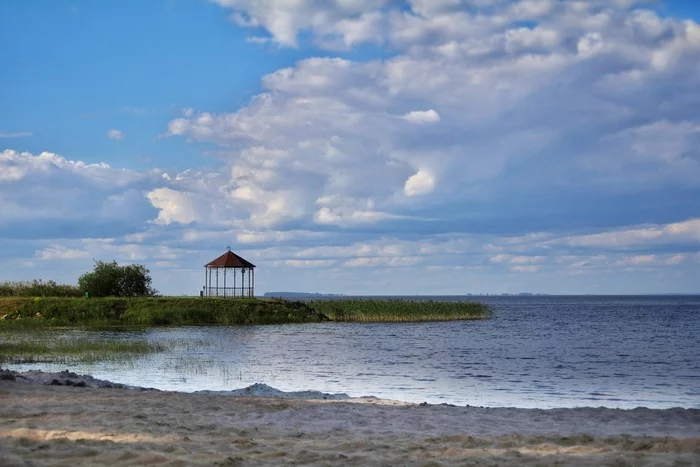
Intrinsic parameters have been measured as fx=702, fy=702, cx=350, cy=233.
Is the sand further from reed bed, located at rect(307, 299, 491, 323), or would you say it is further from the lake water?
reed bed, located at rect(307, 299, 491, 323)

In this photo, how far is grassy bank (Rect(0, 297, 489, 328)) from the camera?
2088 inches

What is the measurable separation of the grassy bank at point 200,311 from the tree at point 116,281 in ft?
28.5

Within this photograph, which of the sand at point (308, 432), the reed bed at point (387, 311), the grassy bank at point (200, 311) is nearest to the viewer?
the sand at point (308, 432)

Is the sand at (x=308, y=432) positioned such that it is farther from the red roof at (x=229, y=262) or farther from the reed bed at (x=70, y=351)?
the red roof at (x=229, y=262)

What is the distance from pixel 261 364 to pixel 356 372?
4607 mm

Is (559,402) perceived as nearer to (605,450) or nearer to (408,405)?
(408,405)

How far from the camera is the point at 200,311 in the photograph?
59.2 metres

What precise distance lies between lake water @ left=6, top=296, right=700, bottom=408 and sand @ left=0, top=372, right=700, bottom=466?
4.69 m

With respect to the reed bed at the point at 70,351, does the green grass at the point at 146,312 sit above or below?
above

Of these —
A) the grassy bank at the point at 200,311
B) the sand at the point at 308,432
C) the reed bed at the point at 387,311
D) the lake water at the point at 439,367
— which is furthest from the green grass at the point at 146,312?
the sand at the point at 308,432

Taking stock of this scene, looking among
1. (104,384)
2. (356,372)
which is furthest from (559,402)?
(104,384)

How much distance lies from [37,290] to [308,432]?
5857cm

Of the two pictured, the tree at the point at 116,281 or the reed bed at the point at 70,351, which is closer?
the reed bed at the point at 70,351

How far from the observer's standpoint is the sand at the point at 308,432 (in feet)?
29.4
